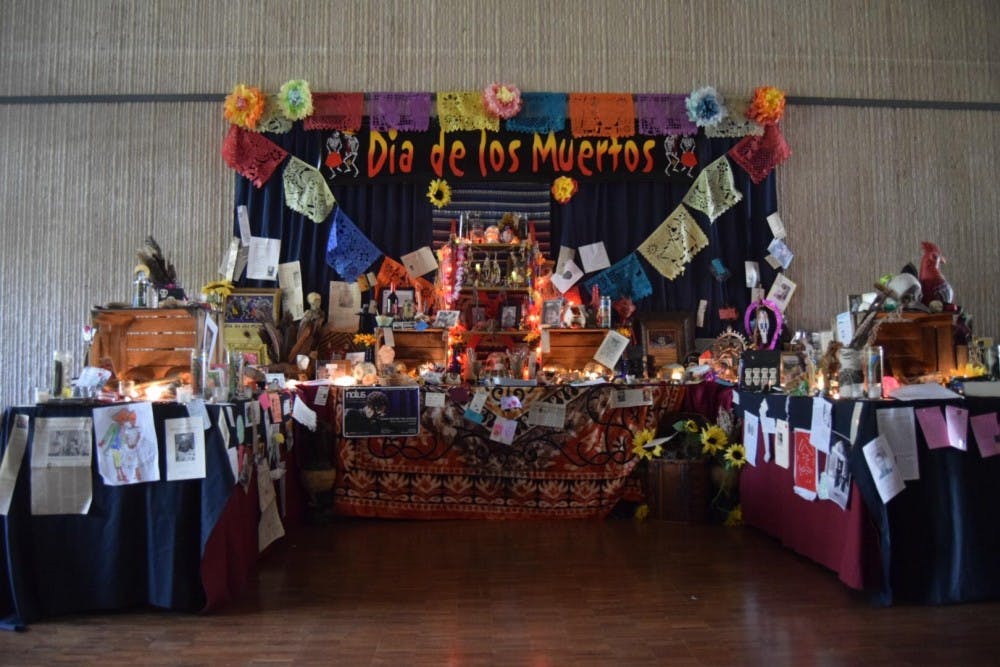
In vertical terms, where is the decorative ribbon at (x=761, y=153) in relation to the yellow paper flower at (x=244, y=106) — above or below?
below

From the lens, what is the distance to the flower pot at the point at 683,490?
4.54 metres

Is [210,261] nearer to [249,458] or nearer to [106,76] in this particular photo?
[106,76]

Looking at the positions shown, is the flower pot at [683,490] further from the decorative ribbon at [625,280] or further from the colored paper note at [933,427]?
the decorative ribbon at [625,280]

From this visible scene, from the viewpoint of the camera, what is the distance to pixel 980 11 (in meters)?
6.71

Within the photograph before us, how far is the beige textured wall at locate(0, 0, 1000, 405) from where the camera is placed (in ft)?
20.4

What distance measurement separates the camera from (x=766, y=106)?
6277 millimetres

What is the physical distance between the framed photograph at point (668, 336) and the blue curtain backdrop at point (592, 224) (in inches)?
7.4

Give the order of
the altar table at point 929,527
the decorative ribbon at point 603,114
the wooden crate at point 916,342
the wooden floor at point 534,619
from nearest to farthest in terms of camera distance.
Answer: the wooden floor at point 534,619
the altar table at point 929,527
the wooden crate at point 916,342
the decorative ribbon at point 603,114

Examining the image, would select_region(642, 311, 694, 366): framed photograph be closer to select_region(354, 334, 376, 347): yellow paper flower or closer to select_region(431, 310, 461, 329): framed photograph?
select_region(431, 310, 461, 329): framed photograph

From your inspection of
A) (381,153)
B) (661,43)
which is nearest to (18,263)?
(381,153)

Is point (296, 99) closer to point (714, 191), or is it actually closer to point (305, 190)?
point (305, 190)

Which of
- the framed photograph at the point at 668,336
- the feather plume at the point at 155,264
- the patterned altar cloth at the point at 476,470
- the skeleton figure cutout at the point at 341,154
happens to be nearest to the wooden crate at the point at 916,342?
the patterned altar cloth at the point at 476,470

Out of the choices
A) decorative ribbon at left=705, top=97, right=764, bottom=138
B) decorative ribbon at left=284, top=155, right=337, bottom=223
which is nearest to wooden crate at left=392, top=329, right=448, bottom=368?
decorative ribbon at left=284, top=155, right=337, bottom=223

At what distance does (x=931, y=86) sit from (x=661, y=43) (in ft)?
8.41
